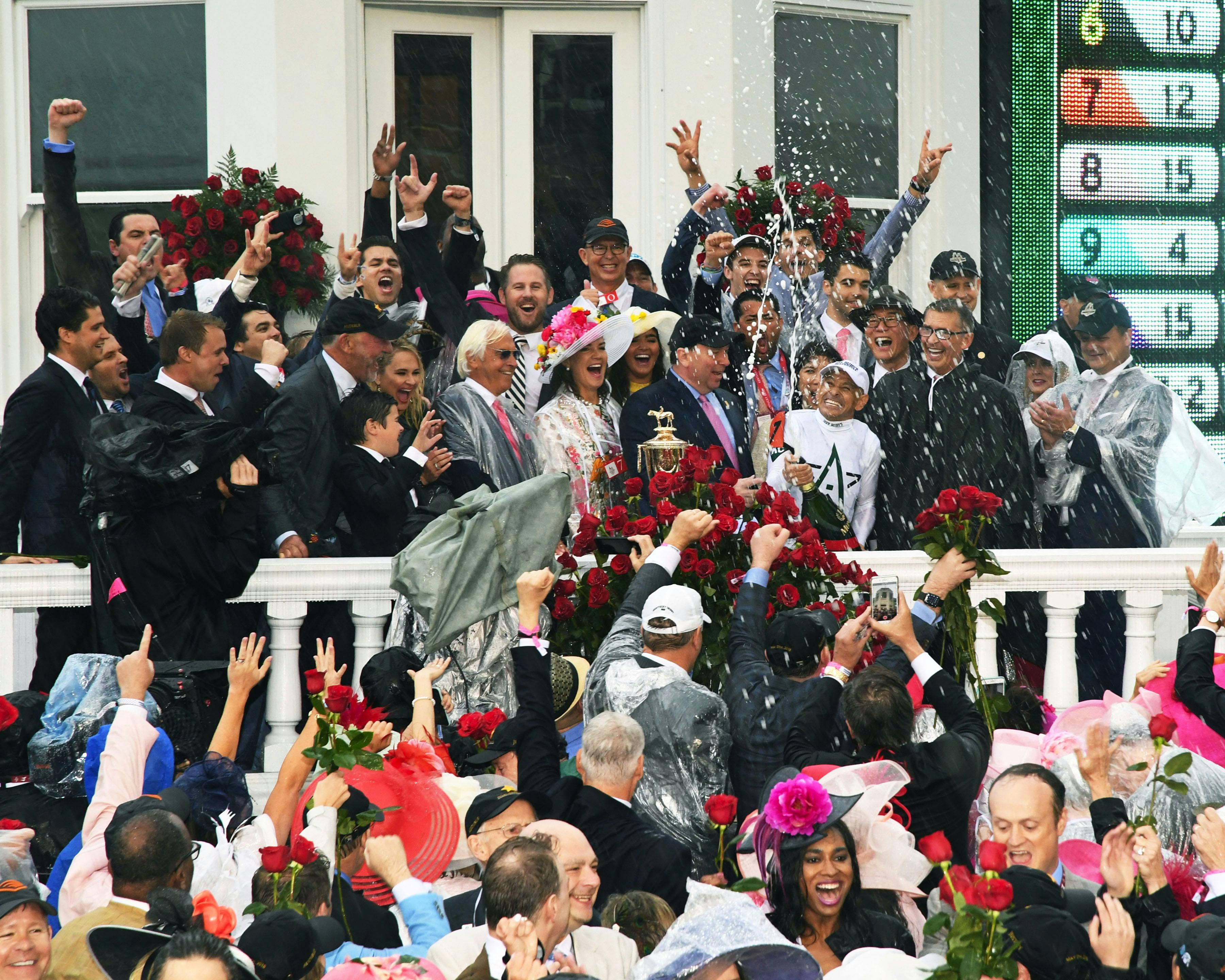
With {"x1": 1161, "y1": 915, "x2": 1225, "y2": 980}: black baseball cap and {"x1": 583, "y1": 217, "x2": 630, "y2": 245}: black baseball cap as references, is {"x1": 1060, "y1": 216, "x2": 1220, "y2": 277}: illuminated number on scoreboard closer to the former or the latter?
{"x1": 583, "y1": 217, "x2": 630, "y2": 245}: black baseball cap

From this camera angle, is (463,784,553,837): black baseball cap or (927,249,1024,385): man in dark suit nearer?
(463,784,553,837): black baseball cap

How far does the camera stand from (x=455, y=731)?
5477 millimetres

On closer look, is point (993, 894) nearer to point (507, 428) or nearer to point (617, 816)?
point (617, 816)

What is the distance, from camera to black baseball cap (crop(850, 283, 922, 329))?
7.76 metres

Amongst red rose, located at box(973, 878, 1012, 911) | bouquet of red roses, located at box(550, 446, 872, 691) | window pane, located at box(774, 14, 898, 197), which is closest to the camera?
red rose, located at box(973, 878, 1012, 911)

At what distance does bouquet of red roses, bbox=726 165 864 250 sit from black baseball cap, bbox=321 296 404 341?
2.39m

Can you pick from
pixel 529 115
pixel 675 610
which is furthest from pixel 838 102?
pixel 675 610

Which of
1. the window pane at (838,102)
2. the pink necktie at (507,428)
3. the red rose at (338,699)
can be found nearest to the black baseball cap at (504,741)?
the red rose at (338,699)

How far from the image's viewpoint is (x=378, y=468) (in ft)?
21.2

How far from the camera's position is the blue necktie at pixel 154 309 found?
26.1ft

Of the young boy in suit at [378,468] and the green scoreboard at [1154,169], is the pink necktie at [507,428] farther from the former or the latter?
the green scoreboard at [1154,169]

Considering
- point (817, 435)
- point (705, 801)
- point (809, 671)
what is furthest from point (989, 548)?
point (705, 801)

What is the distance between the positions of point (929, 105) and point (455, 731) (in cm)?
631

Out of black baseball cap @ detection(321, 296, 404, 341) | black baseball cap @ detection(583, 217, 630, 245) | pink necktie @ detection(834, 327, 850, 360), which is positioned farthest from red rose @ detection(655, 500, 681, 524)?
pink necktie @ detection(834, 327, 850, 360)
